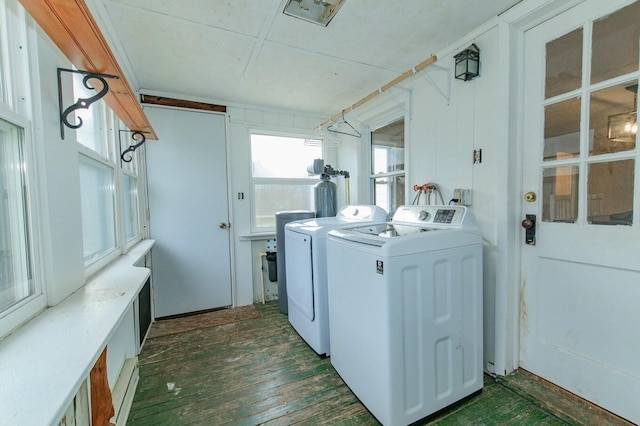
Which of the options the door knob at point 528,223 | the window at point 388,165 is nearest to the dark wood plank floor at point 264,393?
the door knob at point 528,223

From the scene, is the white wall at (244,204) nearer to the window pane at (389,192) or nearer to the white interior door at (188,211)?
the white interior door at (188,211)

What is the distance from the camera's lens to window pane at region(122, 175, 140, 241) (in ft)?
7.72

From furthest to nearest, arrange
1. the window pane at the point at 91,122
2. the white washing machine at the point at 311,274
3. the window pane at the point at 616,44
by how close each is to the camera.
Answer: the white washing machine at the point at 311,274 → the window pane at the point at 91,122 → the window pane at the point at 616,44

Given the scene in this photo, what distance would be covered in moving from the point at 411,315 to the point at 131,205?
265 centimetres

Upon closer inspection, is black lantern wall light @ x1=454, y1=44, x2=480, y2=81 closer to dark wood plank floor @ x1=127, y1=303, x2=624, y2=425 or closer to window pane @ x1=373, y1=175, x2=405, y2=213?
window pane @ x1=373, y1=175, x2=405, y2=213

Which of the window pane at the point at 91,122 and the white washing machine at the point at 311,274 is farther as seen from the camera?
the white washing machine at the point at 311,274

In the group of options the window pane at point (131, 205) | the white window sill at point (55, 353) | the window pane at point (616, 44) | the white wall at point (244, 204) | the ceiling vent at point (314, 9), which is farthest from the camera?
the white wall at point (244, 204)

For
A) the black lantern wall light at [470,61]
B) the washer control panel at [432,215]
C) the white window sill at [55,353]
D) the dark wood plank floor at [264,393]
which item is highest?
the black lantern wall light at [470,61]

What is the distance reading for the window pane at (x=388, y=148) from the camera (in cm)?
283

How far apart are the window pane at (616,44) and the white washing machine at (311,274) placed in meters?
1.53

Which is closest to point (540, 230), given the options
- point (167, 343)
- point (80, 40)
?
point (80, 40)

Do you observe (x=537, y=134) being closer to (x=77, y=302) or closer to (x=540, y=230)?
(x=540, y=230)

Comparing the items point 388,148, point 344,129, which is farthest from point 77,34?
point 344,129

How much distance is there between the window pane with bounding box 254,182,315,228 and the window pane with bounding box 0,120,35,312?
7.88 feet
